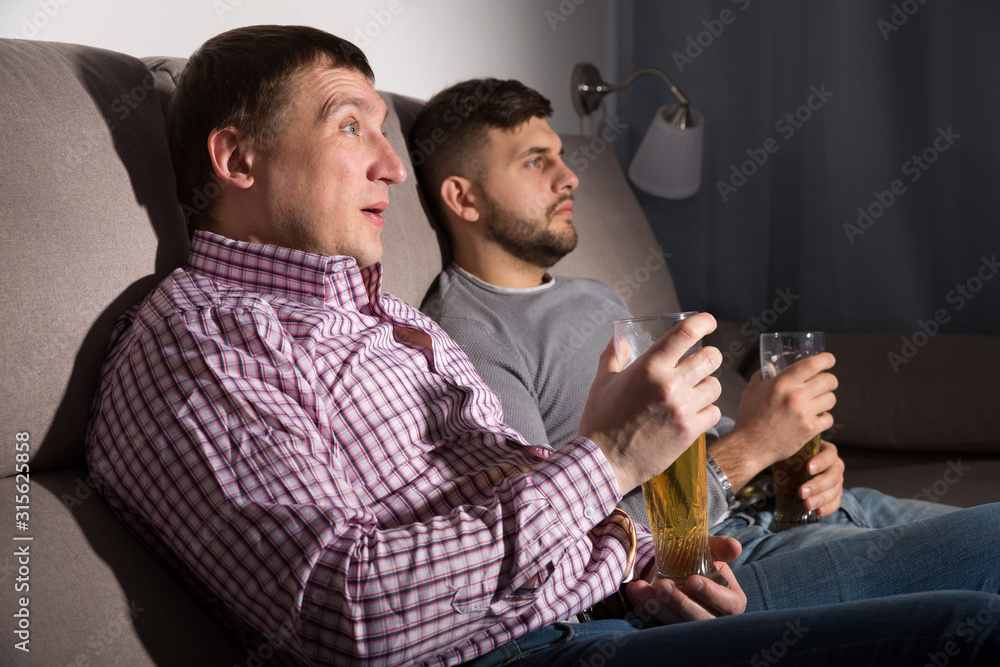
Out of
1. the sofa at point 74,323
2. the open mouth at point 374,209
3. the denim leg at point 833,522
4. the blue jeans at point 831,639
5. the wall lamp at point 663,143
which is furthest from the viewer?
the wall lamp at point 663,143

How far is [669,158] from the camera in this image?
2.34 m

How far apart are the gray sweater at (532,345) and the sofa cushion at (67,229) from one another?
1.65ft

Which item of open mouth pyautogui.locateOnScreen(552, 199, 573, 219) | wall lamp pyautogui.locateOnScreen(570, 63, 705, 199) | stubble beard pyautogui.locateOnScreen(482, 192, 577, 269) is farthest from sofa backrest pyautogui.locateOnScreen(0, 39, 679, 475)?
wall lamp pyautogui.locateOnScreen(570, 63, 705, 199)

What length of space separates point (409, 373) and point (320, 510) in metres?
0.28

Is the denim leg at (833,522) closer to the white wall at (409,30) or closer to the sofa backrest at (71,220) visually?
the sofa backrest at (71,220)

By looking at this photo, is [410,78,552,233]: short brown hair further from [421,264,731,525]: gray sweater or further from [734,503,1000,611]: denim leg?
[734,503,1000,611]: denim leg

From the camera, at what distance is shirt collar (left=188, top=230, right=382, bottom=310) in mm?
943

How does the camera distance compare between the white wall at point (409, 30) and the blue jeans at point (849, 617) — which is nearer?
the blue jeans at point (849, 617)

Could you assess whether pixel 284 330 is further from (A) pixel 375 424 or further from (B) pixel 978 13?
(B) pixel 978 13

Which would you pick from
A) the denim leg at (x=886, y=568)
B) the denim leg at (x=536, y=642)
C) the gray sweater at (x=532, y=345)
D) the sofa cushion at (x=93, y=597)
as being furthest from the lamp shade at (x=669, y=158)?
the sofa cushion at (x=93, y=597)

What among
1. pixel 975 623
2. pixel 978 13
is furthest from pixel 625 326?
pixel 978 13

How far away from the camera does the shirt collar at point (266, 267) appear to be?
3.09ft

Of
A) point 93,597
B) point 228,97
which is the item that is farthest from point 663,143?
point 93,597

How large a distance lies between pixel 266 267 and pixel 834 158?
1.91 metres
